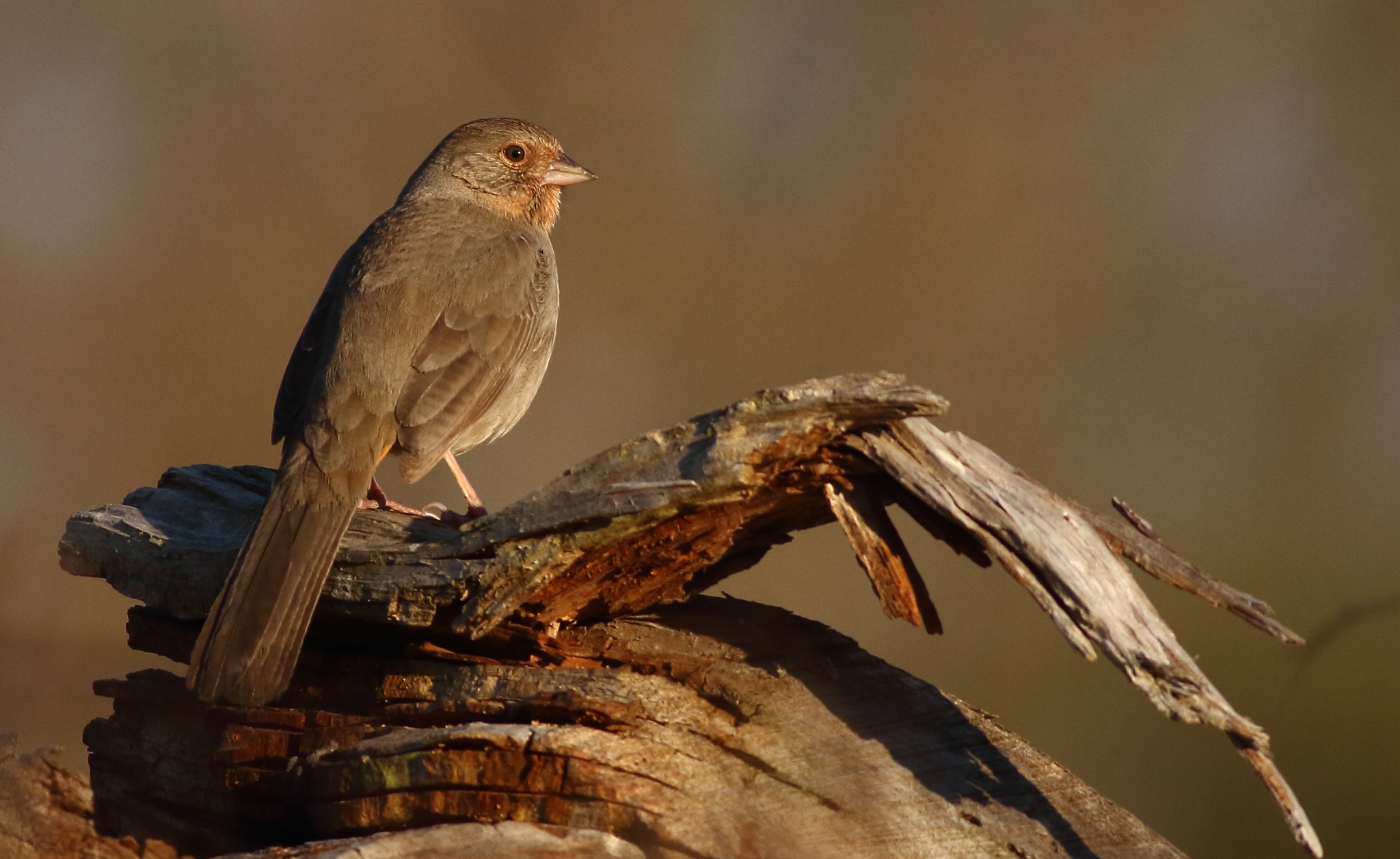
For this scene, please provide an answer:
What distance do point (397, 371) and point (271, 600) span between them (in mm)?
1170

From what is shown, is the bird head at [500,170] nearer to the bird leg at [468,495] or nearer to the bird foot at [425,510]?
the bird leg at [468,495]

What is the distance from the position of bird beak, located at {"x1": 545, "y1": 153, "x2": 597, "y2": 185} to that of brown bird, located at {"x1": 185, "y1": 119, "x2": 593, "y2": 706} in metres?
0.07

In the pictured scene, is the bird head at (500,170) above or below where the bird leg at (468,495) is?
above

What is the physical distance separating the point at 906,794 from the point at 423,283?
2645 millimetres

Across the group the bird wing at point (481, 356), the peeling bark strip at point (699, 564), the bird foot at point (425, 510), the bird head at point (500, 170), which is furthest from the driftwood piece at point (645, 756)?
the bird head at point (500, 170)

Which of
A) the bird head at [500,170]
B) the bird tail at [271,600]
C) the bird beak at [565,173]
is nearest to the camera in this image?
the bird tail at [271,600]

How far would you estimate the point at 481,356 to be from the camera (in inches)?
177

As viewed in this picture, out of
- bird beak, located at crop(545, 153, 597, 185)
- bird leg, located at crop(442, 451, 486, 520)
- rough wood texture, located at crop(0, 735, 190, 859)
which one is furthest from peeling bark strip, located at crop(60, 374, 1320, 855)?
bird beak, located at crop(545, 153, 597, 185)

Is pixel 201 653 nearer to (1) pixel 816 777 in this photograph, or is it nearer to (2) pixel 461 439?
(2) pixel 461 439

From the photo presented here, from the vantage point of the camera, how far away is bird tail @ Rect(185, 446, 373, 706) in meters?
3.22

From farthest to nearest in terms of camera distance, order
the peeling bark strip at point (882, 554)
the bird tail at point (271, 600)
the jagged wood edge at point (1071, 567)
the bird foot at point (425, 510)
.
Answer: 1. the bird foot at point (425, 510)
2. the bird tail at point (271, 600)
3. the peeling bark strip at point (882, 554)
4. the jagged wood edge at point (1071, 567)

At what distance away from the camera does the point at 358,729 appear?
3.16 meters

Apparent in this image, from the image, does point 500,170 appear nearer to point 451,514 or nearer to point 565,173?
point 565,173

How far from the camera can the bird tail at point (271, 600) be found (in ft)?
10.6
